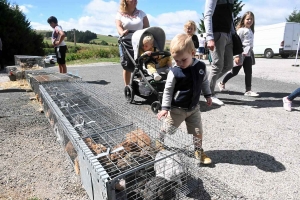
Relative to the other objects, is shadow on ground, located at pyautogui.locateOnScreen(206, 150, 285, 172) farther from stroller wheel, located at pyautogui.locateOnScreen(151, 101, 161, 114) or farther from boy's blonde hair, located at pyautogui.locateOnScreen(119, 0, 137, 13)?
boy's blonde hair, located at pyautogui.locateOnScreen(119, 0, 137, 13)

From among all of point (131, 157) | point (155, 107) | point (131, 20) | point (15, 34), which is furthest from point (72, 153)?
point (15, 34)

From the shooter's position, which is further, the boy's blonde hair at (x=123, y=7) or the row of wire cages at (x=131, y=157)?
the boy's blonde hair at (x=123, y=7)

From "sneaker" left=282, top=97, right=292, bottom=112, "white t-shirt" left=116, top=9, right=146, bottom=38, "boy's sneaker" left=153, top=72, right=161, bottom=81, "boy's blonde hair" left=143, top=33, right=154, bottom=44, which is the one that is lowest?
"sneaker" left=282, top=97, right=292, bottom=112

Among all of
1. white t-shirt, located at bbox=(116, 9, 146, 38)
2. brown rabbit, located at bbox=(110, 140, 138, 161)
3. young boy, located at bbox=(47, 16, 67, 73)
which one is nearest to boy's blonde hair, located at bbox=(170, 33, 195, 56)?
brown rabbit, located at bbox=(110, 140, 138, 161)

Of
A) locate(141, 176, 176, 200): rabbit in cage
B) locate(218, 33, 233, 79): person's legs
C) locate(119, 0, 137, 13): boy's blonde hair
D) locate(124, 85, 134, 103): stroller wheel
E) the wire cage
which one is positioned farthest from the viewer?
the wire cage

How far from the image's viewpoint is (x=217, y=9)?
3893 millimetres

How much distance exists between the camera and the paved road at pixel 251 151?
195cm

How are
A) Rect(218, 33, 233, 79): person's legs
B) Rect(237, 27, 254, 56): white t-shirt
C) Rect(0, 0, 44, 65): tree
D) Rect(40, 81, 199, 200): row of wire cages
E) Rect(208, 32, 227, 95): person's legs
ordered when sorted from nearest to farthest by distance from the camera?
Rect(40, 81, 199, 200): row of wire cages → Rect(208, 32, 227, 95): person's legs → Rect(218, 33, 233, 79): person's legs → Rect(237, 27, 254, 56): white t-shirt → Rect(0, 0, 44, 65): tree

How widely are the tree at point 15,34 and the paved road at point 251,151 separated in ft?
47.7

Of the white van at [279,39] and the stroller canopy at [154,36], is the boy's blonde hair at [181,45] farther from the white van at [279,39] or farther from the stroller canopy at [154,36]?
the white van at [279,39]

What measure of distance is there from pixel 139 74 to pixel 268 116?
227 cm

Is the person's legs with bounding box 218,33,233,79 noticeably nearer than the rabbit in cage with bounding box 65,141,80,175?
No

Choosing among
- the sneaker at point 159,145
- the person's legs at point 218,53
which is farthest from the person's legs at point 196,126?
the person's legs at point 218,53

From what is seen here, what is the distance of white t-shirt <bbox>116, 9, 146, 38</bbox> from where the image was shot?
4.43m
